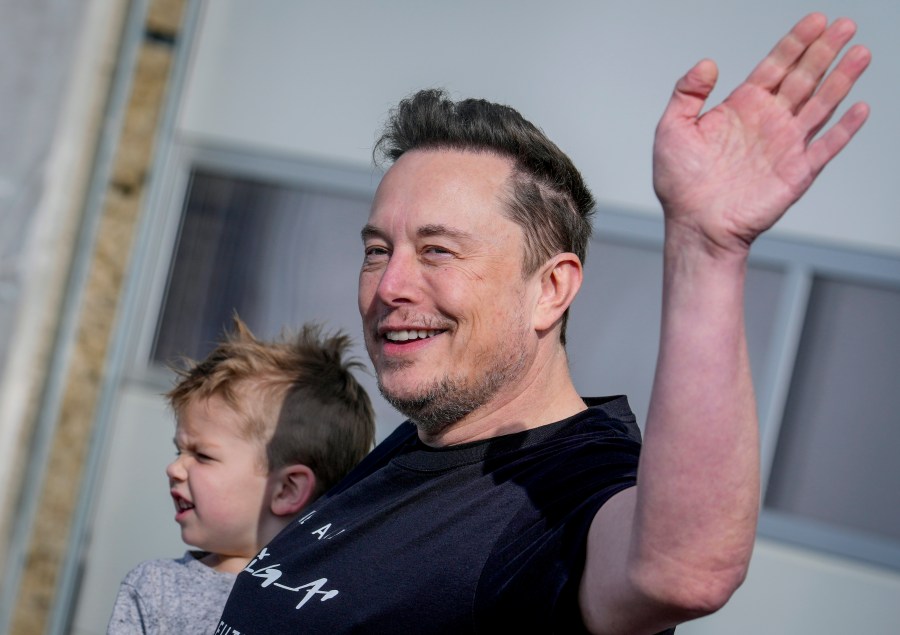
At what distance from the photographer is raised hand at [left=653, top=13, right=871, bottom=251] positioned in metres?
1.07

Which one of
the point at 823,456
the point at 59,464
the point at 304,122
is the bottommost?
the point at 59,464

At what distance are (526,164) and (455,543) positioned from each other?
2.43 feet

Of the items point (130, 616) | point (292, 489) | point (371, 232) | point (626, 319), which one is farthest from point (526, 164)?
point (626, 319)

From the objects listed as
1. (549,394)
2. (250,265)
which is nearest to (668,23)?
(250,265)

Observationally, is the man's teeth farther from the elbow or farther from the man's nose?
the elbow

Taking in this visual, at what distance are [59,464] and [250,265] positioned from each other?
1080mm

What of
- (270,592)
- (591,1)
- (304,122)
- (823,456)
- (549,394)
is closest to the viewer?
(270,592)

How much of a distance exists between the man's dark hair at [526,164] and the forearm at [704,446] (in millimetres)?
708

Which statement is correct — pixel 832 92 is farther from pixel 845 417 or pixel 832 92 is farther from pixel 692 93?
pixel 845 417

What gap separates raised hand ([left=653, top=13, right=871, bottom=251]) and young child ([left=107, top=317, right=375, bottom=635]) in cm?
142

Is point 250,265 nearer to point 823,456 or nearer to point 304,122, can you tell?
point 304,122

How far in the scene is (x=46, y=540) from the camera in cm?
409

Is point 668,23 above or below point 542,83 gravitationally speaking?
above

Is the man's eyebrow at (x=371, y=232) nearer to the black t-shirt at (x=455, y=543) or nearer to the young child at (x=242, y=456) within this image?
the black t-shirt at (x=455, y=543)
